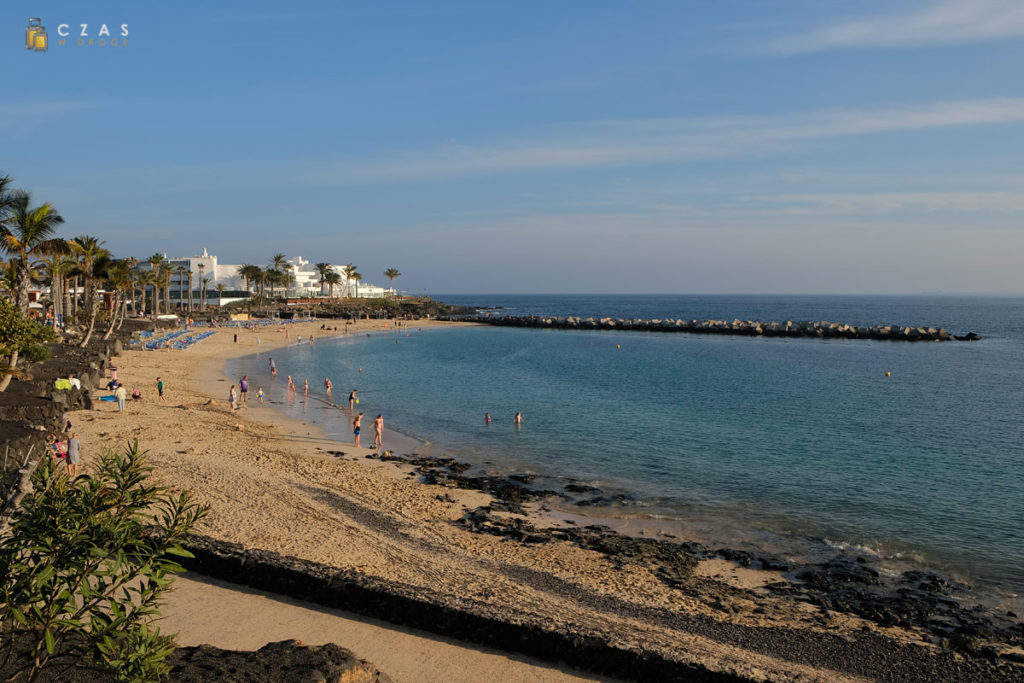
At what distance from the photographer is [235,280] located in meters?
147

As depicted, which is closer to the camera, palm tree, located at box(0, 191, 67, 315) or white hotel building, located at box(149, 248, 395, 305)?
palm tree, located at box(0, 191, 67, 315)

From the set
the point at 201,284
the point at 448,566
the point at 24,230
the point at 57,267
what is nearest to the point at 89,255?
the point at 57,267

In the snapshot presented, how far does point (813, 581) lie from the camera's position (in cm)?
1570

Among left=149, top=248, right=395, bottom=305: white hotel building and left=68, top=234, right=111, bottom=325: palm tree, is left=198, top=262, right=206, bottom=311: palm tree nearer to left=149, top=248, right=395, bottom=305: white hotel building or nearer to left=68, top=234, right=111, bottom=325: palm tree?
left=149, top=248, right=395, bottom=305: white hotel building

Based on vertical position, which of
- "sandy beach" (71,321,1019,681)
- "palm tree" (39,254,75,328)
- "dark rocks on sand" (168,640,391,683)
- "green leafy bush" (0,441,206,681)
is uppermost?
"palm tree" (39,254,75,328)

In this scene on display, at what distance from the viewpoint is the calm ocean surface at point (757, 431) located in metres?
20.1

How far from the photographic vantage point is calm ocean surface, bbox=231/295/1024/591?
65.9 ft

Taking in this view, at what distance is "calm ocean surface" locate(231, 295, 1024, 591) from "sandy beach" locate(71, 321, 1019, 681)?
4339 mm

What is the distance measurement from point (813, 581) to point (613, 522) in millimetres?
5781

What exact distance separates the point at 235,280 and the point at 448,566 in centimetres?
14590

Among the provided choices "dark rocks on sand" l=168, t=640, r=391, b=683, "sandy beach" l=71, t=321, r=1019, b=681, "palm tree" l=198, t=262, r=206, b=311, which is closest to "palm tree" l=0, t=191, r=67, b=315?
"sandy beach" l=71, t=321, r=1019, b=681

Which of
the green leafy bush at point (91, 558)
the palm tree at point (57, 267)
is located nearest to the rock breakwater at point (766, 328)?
the palm tree at point (57, 267)

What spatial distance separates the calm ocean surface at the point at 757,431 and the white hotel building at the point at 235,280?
252 feet

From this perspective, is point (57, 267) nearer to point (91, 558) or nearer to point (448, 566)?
point (448, 566)
